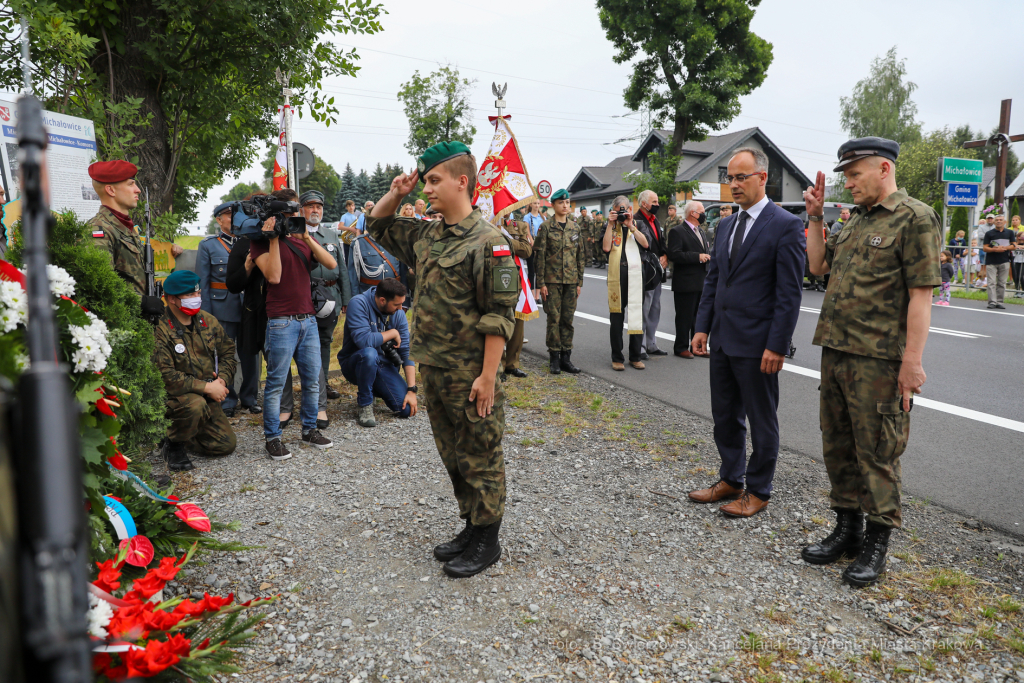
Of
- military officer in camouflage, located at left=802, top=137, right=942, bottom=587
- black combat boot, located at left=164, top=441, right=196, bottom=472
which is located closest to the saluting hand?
military officer in camouflage, located at left=802, top=137, right=942, bottom=587

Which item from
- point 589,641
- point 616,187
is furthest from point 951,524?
point 616,187

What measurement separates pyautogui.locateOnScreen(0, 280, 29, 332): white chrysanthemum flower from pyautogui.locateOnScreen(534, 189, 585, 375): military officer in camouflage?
5972mm

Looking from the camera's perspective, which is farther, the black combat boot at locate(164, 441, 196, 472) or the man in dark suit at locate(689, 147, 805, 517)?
the black combat boot at locate(164, 441, 196, 472)

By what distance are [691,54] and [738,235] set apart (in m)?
28.2

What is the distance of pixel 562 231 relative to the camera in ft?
26.0

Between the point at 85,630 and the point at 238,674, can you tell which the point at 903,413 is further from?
the point at 85,630

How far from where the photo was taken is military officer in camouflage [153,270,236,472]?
472cm

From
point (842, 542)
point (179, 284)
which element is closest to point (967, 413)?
point (842, 542)

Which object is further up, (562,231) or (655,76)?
(655,76)

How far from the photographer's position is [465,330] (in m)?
3.20

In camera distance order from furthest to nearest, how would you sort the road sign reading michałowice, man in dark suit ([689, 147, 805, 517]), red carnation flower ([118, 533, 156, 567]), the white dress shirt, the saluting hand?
the road sign reading michałowice
the white dress shirt
man in dark suit ([689, 147, 805, 517])
the saluting hand
red carnation flower ([118, 533, 156, 567])

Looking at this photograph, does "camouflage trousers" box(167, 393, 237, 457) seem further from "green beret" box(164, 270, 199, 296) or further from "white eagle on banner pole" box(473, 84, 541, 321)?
"white eagle on banner pole" box(473, 84, 541, 321)

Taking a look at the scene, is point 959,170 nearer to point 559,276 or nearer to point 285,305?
point 559,276

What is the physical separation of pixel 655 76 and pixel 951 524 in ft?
98.2
